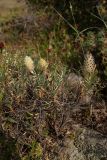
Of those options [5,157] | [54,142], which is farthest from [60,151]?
[5,157]

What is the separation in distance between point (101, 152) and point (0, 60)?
1.49 metres

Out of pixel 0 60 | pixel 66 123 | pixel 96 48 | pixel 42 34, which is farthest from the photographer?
pixel 42 34

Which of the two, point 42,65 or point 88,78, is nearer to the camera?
point 88,78

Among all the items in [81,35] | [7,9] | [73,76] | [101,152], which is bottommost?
[101,152]

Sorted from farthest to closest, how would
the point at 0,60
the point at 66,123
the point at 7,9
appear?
the point at 7,9, the point at 0,60, the point at 66,123

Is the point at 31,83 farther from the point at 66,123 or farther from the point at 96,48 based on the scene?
the point at 96,48

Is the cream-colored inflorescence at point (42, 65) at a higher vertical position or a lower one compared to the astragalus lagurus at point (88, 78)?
higher

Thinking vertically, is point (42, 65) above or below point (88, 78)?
above

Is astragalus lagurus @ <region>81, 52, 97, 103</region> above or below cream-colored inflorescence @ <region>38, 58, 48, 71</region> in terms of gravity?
below

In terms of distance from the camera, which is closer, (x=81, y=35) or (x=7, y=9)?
(x=81, y=35)

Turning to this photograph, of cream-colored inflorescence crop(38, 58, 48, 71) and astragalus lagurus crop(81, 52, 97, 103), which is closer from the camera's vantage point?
astragalus lagurus crop(81, 52, 97, 103)

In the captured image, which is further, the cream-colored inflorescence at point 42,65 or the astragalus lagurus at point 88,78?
the cream-colored inflorescence at point 42,65

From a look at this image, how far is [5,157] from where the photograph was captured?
174 inches

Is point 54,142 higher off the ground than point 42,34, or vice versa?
point 42,34
